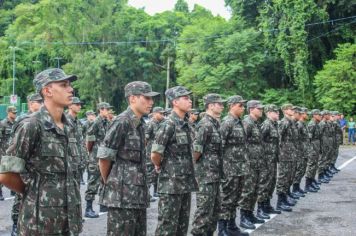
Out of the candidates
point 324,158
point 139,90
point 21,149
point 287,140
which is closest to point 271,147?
point 287,140

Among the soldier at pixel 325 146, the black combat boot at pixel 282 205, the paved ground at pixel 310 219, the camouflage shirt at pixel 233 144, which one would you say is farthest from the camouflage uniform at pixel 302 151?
the camouflage shirt at pixel 233 144

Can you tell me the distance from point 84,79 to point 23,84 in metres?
10.0

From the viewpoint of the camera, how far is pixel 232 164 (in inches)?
273

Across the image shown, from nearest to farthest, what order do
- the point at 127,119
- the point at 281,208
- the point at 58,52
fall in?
1. the point at 127,119
2. the point at 281,208
3. the point at 58,52

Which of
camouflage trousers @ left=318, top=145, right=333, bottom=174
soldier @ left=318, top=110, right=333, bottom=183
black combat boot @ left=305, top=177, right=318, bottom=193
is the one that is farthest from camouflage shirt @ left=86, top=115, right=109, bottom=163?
camouflage trousers @ left=318, top=145, right=333, bottom=174

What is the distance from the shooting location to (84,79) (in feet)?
128

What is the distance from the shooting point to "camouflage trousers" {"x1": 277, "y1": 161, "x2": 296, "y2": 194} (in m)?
9.10

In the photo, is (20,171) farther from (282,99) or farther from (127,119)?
(282,99)

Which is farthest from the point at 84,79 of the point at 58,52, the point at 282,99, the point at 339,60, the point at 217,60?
the point at 339,60

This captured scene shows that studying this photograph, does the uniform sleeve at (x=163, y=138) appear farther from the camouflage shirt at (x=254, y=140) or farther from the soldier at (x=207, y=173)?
the camouflage shirt at (x=254, y=140)

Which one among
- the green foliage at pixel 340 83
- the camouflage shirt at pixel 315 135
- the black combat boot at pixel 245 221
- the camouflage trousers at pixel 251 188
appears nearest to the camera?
the black combat boot at pixel 245 221

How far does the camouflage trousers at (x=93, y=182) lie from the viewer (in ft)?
27.6

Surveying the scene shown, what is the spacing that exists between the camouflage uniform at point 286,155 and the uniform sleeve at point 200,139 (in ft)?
10.9

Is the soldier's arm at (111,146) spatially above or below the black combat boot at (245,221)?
above
